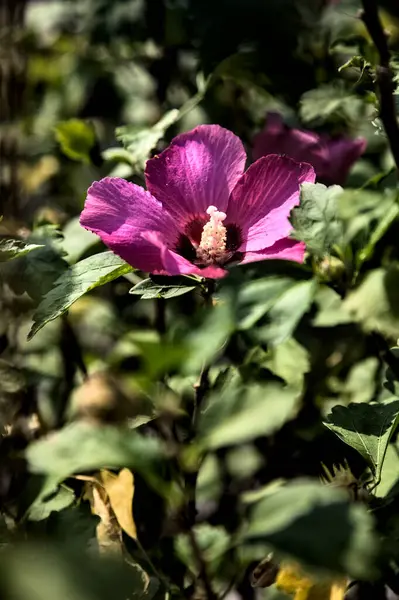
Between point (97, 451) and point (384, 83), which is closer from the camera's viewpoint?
point (97, 451)

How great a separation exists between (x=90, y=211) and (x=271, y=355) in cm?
38

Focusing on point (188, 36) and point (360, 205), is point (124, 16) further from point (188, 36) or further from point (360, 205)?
point (360, 205)

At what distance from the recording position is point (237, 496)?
3.62 feet

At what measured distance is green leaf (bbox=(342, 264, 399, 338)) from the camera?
78cm

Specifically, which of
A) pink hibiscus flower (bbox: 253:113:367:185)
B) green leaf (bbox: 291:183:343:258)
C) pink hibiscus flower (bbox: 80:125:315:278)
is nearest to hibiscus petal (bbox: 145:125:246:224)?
pink hibiscus flower (bbox: 80:125:315:278)

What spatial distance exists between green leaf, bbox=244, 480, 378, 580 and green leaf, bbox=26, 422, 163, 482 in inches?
3.4

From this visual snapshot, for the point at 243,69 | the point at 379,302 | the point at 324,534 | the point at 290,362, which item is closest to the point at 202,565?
the point at 324,534

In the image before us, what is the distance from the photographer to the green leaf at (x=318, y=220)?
0.72m

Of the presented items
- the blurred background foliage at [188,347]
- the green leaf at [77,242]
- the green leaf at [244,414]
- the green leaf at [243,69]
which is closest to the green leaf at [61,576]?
the blurred background foliage at [188,347]

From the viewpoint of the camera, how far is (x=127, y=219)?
2.49ft

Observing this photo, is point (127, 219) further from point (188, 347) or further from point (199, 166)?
point (188, 347)

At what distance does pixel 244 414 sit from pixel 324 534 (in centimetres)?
10

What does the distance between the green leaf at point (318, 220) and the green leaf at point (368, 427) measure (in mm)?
152

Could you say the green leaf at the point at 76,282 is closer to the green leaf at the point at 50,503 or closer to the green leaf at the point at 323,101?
the green leaf at the point at 50,503
